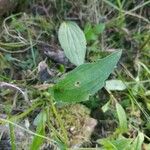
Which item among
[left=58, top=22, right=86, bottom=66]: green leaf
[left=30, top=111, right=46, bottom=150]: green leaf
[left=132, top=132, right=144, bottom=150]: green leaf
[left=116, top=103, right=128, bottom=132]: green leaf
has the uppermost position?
[left=58, top=22, right=86, bottom=66]: green leaf

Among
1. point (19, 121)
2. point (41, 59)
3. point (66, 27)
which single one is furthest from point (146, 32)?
point (19, 121)

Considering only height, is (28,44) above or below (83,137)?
above

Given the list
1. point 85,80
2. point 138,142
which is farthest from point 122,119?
point 85,80

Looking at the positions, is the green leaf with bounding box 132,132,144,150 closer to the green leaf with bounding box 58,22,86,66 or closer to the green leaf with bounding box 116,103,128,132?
the green leaf with bounding box 116,103,128,132

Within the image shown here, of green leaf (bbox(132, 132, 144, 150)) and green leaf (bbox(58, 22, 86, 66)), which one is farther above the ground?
green leaf (bbox(58, 22, 86, 66))

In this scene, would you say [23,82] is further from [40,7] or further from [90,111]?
[40,7]

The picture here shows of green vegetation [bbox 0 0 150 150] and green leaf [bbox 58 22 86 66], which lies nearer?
green vegetation [bbox 0 0 150 150]

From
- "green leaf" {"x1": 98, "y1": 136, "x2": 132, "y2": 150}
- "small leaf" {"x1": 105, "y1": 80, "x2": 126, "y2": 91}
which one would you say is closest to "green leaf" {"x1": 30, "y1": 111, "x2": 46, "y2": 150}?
"green leaf" {"x1": 98, "y1": 136, "x2": 132, "y2": 150}

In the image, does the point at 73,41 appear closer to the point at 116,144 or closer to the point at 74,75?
the point at 74,75
